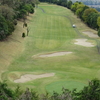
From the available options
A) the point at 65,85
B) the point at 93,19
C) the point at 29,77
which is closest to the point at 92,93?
the point at 65,85

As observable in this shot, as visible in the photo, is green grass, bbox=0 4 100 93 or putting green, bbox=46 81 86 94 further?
green grass, bbox=0 4 100 93

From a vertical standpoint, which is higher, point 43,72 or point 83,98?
point 83,98

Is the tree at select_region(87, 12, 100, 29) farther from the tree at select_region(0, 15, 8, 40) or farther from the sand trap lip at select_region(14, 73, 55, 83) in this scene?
the sand trap lip at select_region(14, 73, 55, 83)

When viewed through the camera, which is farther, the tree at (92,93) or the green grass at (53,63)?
the green grass at (53,63)

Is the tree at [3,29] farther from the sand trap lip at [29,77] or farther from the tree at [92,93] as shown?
the tree at [92,93]

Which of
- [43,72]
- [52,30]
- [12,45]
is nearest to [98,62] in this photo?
[43,72]

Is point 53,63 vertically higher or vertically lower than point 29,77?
higher

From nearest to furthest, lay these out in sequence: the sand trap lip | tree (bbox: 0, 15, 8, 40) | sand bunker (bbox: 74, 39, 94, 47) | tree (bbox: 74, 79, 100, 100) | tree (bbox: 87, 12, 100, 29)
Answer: tree (bbox: 74, 79, 100, 100) → the sand trap lip → tree (bbox: 0, 15, 8, 40) → sand bunker (bbox: 74, 39, 94, 47) → tree (bbox: 87, 12, 100, 29)

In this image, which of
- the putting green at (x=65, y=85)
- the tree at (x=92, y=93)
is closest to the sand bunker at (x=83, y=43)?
the putting green at (x=65, y=85)

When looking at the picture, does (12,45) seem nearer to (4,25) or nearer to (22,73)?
(4,25)

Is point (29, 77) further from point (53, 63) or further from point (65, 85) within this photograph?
point (53, 63)

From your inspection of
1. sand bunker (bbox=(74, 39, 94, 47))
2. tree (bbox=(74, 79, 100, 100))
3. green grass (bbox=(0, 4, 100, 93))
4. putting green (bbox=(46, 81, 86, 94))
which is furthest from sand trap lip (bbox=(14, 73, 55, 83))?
sand bunker (bbox=(74, 39, 94, 47))
